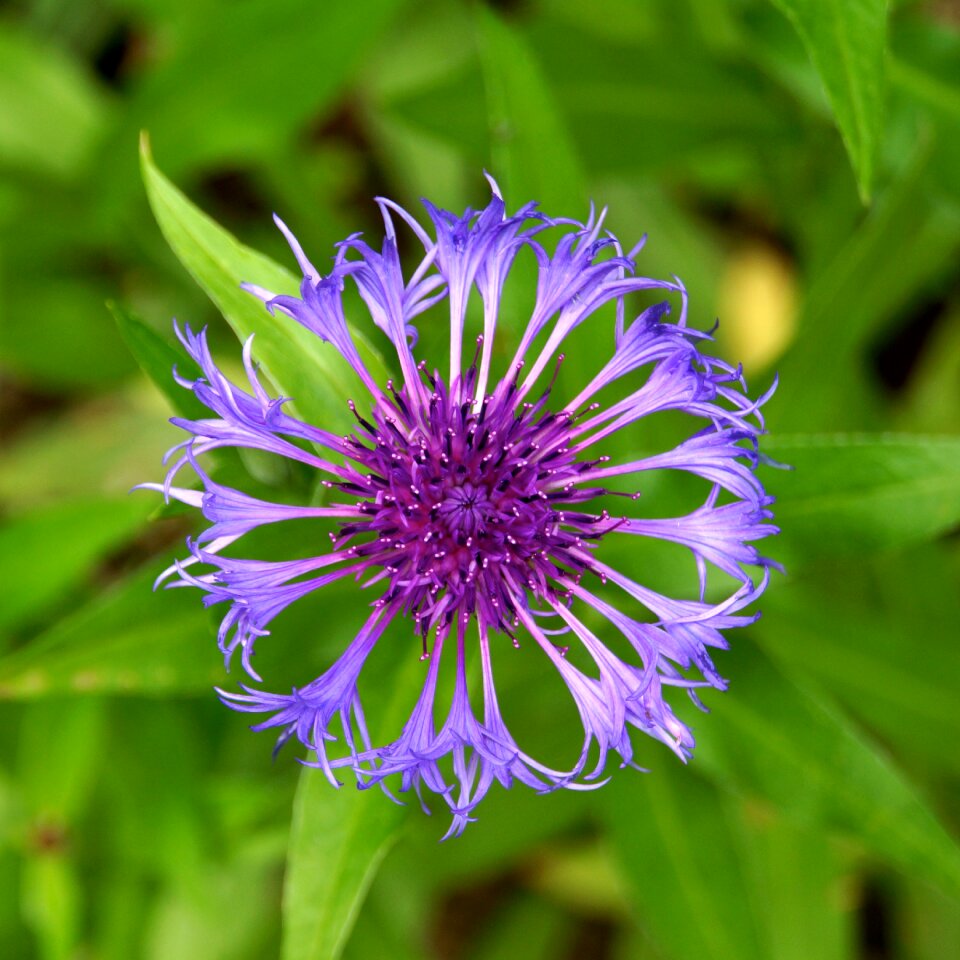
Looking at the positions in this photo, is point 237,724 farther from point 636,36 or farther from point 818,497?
point 636,36

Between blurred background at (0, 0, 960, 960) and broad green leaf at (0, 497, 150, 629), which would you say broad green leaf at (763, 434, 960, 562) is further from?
broad green leaf at (0, 497, 150, 629)

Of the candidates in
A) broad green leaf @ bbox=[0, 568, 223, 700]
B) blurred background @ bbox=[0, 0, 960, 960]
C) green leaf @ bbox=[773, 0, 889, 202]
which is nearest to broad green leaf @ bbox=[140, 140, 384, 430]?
blurred background @ bbox=[0, 0, 960, 960]

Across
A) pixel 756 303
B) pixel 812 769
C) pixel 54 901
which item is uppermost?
pixel 756 303

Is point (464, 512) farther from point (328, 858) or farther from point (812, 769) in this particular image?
point (812, 769)

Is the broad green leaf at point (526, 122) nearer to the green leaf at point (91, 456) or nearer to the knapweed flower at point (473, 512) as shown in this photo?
the knapweed flower at point (473, 512)

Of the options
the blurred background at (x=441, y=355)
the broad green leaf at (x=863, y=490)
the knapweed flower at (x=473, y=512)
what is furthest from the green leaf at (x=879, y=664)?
the knapweed flower at (x=473, y=512)

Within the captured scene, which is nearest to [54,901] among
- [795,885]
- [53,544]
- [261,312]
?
[53,544]
